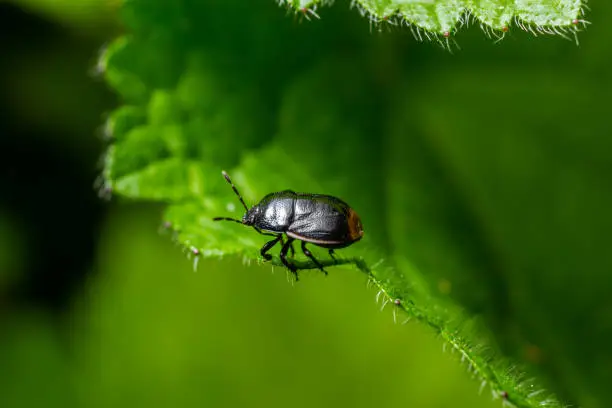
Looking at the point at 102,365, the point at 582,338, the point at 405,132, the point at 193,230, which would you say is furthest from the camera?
the point at 102,365

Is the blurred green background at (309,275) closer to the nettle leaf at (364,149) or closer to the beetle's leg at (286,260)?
the nettle leaf at (364,149)

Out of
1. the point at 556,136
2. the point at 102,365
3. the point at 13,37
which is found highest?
the point at 13,37

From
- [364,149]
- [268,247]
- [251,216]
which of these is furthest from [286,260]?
[364,149]

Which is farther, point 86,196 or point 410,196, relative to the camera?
point 86,196

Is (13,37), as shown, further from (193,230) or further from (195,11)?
(193,230)

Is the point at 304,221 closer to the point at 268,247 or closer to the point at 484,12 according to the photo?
the point at 268,247

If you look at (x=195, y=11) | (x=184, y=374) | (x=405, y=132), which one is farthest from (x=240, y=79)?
(x=184, y=374)
